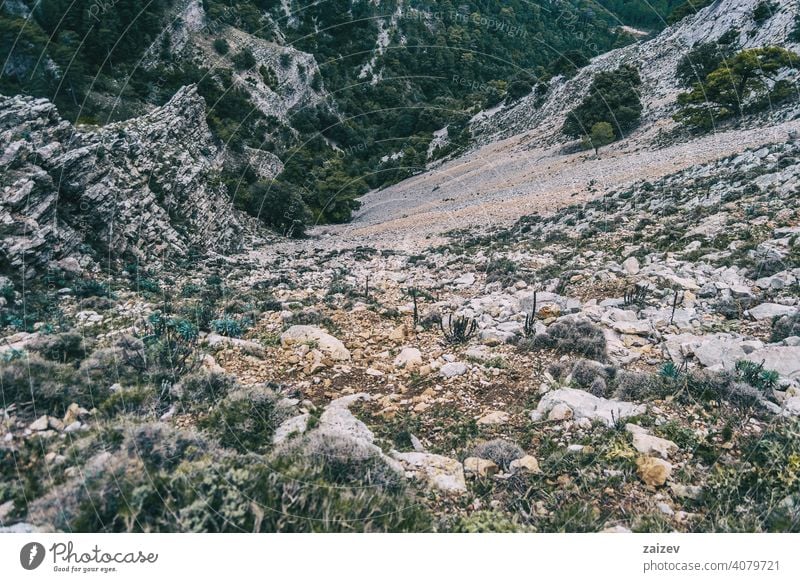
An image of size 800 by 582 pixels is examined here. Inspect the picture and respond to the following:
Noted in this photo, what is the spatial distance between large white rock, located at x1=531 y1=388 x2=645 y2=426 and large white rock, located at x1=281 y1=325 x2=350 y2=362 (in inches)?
122

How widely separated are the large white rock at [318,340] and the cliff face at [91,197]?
24.5 ft

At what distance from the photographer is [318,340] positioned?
7.16 meters

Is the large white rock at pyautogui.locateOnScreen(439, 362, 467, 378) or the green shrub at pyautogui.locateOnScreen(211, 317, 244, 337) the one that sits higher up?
the green shrub at pyautogui.locateOnScreen(211, 317, 244, 337)

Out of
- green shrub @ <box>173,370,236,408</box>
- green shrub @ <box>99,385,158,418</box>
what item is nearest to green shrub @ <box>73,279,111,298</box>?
green shrub @ <box>173,370,236,408</box>

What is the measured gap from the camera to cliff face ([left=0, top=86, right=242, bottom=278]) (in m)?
11.1

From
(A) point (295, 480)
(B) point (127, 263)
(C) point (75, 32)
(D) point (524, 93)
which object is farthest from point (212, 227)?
(D) point (524, 93)

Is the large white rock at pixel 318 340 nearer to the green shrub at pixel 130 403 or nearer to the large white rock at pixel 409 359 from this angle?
the large white rock at pixel 409 359

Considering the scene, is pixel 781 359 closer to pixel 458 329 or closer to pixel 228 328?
pixel 458 329

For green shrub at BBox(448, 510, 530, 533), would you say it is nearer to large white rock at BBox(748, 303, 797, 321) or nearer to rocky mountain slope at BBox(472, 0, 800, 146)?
large white rock at BBox(748, 303, 797, 321)

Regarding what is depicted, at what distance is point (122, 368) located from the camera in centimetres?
546

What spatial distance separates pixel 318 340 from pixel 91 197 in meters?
11.2

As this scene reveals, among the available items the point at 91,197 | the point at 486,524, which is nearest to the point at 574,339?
the point at 486,524

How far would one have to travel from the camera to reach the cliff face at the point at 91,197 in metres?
11.1

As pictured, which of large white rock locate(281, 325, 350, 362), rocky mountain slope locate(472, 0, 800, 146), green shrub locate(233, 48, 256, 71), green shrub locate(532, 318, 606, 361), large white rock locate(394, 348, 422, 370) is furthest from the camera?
green shrub locate(233, 48, 256, 71)
